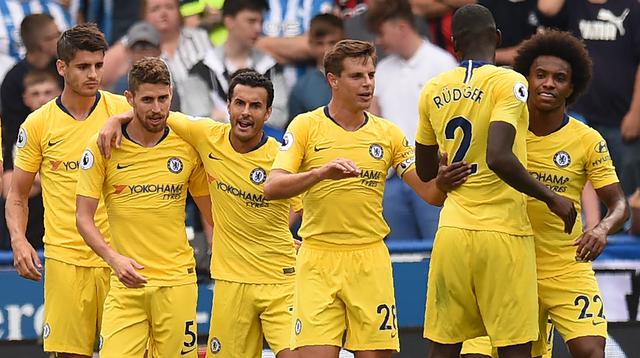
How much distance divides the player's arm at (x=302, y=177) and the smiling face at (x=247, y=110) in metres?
0.67

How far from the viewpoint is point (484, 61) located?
27.9 ft

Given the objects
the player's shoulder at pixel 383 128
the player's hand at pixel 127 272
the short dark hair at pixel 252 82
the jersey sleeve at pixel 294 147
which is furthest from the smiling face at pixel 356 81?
the player's hand at pixel 127 272

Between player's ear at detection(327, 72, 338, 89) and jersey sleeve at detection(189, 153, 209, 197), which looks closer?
player's ear at detection(327, 72, 338, 89)

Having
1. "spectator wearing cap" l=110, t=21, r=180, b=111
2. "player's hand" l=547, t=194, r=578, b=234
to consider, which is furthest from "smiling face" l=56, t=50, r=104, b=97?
"player's hand" l=547, t=194, r=578, b=234

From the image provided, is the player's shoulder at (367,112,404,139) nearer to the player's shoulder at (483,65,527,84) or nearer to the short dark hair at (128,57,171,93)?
the player's shoulder at (483,65,527,84)

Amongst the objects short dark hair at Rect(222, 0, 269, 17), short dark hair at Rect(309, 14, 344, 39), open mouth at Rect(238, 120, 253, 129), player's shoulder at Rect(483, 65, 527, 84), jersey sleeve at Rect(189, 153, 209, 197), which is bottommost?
jersey sleeve at Rect(189, 153, 209, 197)

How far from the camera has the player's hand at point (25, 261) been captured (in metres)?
9.45

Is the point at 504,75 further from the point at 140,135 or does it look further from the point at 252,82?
the point at 140,135

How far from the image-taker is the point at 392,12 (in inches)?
505

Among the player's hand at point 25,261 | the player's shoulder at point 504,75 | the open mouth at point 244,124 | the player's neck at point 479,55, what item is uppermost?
the player's neck at point 479,55

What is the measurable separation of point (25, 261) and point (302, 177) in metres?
2.12

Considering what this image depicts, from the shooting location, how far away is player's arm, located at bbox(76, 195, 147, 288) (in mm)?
8680

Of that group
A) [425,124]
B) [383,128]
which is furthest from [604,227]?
[383,128]

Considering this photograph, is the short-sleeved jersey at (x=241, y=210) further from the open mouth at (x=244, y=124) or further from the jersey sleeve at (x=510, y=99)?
the jersey sleeve at (x=510, y=99)
